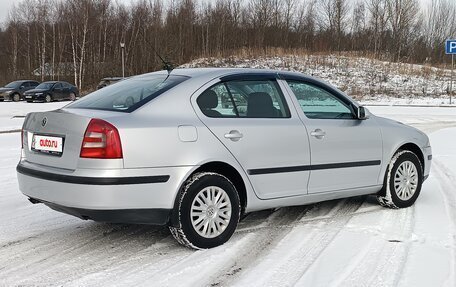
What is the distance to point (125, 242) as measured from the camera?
4523mm

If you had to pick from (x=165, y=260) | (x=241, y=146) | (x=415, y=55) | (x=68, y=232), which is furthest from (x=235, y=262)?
(x=415, y=55)

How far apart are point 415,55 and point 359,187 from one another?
49.6 meters

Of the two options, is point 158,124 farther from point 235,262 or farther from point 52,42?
point 52,42

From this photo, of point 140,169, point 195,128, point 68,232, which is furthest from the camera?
point 68,232

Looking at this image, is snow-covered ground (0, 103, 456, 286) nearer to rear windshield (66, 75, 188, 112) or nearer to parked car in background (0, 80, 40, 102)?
rear windshield (66, 75, 188, 112)

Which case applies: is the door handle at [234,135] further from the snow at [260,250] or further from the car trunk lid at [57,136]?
the car trunk lid at [57,136]

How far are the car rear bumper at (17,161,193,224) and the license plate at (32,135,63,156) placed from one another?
0.49 ft

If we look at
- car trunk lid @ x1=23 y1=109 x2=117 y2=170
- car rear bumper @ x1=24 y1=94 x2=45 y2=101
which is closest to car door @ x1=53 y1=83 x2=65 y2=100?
car rear bumper @ x1=24 y1=94 x2=45 y2=101

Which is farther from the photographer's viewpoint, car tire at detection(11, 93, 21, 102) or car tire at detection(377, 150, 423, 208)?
car tire at detection(11, 93, 21, 102)

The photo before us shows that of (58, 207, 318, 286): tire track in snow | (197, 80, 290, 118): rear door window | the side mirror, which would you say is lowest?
(58, 207, 318, 286): tire track in snow

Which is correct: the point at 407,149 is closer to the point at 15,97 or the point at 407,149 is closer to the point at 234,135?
the point at 234,135

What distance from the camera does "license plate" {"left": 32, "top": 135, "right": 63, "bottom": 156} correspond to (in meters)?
4.00

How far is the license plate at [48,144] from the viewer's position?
400cm

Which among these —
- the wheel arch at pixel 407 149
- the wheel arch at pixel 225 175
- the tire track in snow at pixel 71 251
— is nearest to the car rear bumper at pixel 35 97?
the tire track in snow at pixel 71 251
